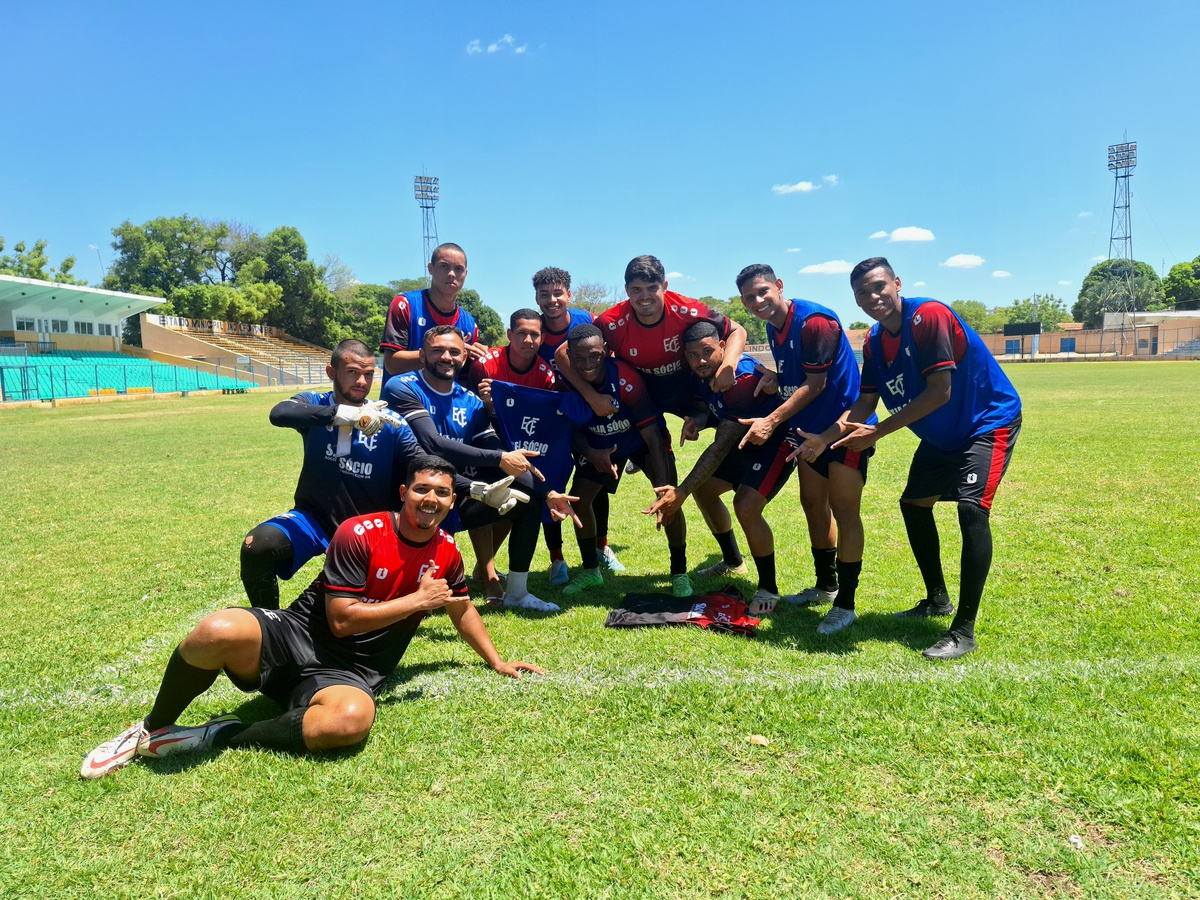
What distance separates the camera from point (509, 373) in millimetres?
5523

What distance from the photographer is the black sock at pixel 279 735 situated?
3072 mm

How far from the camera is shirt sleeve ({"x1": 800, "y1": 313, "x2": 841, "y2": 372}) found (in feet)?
14.9

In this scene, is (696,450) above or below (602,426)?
below

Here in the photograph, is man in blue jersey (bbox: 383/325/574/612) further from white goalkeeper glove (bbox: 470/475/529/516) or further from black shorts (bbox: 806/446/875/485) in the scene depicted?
black shorts (bbox: 806/446/875/485)

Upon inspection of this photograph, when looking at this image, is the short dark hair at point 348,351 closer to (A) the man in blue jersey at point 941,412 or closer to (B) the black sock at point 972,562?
(A) the man in blue jersey at point 941,412

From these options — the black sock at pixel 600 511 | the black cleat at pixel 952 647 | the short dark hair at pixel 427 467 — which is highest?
the short dark hair at pixel 427 467

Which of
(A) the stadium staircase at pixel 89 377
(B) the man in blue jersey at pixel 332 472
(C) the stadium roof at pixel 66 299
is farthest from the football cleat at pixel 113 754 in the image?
(C) the stadium roof at pixel 66 299

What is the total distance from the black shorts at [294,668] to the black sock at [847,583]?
9.49 ft

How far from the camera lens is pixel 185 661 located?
303 cm

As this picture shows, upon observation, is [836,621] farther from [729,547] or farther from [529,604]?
[529,604]

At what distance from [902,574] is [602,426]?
8.94ft

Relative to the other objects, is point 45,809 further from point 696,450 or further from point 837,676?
point 696,450

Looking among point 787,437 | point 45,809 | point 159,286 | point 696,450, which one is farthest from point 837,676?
point 159,286

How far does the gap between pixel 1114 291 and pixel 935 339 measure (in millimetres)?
108626
